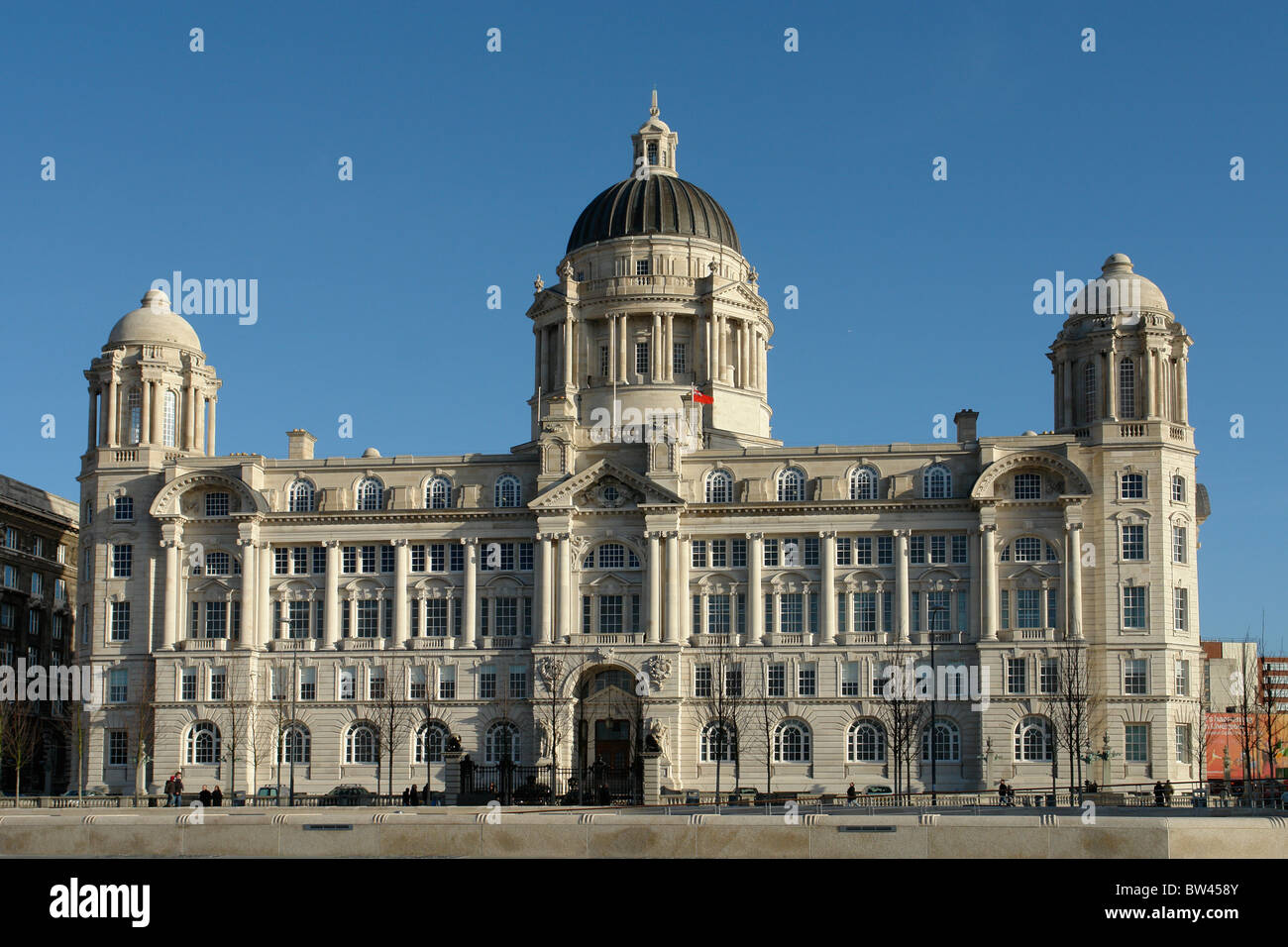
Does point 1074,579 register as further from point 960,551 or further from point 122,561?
point 122,561

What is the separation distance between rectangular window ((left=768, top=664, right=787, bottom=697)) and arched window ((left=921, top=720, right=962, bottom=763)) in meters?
8.52

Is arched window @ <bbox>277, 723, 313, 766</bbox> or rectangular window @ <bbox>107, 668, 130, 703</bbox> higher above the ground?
rectangular window @ <bbox>107, 668, 130, 703</bbox>

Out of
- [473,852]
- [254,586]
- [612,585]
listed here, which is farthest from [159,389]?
[473,852]

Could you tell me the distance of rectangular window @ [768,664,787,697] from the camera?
11131 cm

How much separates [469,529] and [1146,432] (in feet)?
132

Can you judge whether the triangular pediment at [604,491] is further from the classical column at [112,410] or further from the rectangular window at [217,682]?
the classical column at [112,410]

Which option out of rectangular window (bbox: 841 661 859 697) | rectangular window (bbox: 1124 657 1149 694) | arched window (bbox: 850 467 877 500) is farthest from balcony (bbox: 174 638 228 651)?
rectangular window (bbox: 1124 657 1149 694)

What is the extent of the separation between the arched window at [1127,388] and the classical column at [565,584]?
33.3 metres

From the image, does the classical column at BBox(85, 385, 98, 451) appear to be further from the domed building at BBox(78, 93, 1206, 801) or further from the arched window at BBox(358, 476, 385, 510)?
the arched window at BBox(358, 476, 385, 510)

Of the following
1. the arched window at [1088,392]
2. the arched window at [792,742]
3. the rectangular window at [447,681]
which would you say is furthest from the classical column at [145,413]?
the arched window at [1088,392]

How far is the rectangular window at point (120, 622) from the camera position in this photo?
11856cm

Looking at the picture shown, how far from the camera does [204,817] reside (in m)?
58.8

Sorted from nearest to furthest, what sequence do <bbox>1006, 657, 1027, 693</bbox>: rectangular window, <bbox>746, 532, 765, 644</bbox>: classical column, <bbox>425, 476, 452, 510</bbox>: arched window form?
<bbox>1006, 657, 1027, 693</bbox>: rectangular window
<bbox>746, 532, 765, 644</bbox>: classical column
<bbox>425, 476, 452, 510</bbox>: arched window
